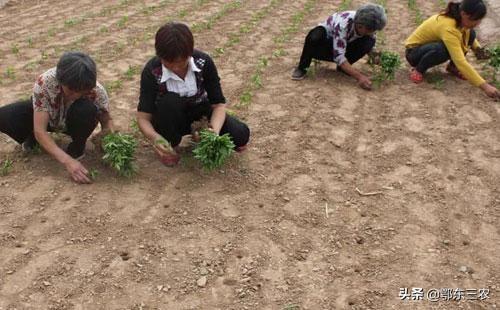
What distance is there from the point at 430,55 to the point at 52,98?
3.50 meters

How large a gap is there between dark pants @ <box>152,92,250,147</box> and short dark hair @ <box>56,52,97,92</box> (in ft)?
1.72

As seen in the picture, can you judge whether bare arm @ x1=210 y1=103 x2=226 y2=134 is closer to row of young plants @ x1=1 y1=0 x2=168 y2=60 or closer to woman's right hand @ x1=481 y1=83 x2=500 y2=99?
woman's right hand @ x1=481 y1=83 x2=500 y2=99

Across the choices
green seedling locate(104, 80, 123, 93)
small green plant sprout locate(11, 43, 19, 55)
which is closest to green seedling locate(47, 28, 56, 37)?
small green plant sprout locate(11, 43, 19, 55)

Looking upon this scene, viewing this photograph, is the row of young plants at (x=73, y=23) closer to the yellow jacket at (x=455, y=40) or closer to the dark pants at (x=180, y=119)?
the dark pants at (x=180, y=119)

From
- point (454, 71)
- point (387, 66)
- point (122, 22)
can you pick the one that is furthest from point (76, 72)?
point (122, 22)

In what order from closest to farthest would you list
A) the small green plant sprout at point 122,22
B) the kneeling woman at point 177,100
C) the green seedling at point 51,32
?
the kneeling woman at point 177,100 → the green seedling at point 51,32 → the small green plant sprout at point 122,22

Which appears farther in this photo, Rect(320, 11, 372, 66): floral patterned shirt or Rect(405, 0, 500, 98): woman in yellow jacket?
Rect(320, 11, 372, 66): floral patterned shirt

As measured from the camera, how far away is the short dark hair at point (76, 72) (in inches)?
127

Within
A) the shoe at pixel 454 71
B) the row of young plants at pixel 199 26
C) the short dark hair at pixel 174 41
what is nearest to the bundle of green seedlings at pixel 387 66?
the shoe at pixel 454 71

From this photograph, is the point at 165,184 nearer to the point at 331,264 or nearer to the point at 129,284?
the point at 129,284

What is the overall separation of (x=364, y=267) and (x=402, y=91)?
2.62 m

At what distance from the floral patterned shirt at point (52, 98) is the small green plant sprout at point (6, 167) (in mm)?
434

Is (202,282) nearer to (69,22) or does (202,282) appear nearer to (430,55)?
(430,55)

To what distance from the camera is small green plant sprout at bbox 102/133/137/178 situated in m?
3.54
